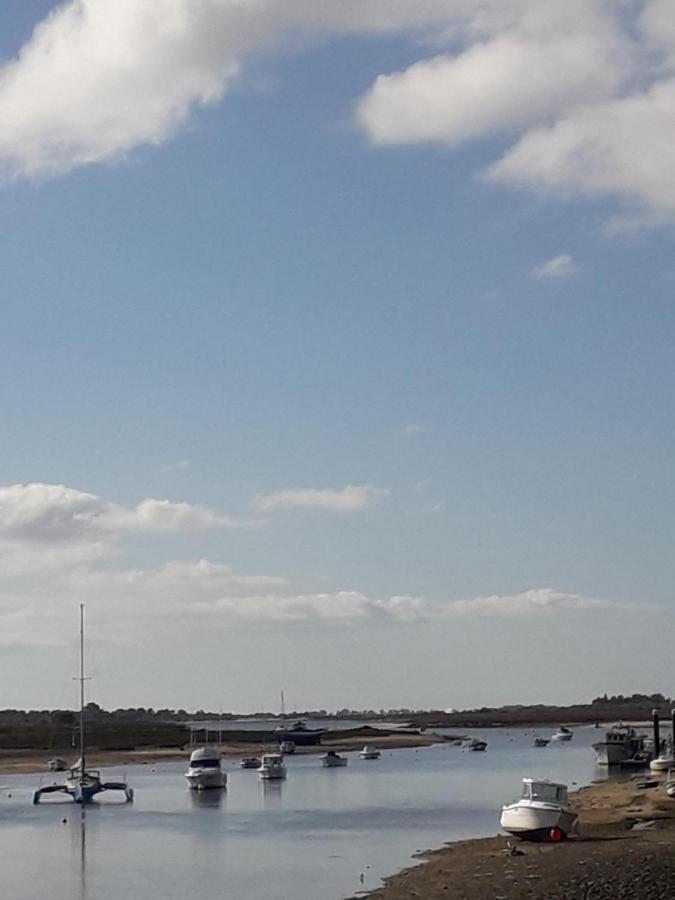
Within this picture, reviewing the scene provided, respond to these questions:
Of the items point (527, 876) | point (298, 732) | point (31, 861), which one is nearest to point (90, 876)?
point (31, 861)

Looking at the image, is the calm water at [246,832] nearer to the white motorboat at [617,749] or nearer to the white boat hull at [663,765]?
the white motorboat at [617,749]

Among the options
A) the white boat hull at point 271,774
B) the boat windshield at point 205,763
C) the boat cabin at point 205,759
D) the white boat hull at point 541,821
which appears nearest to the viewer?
the white boat hull at point 541,821

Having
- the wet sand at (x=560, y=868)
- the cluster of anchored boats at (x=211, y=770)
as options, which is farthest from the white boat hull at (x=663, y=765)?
the wet sand at (x=560, y=868)

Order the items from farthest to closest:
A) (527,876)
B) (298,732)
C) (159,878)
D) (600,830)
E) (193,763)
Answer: (298,732) < (193,763) < (600,830) < (159,878) < (527,876)

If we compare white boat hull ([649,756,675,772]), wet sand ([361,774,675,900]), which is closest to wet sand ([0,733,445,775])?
white boat hull ([649,756,675,772])

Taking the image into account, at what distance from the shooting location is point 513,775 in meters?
111

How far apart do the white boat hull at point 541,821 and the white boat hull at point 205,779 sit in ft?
159

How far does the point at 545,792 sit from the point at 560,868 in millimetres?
9511

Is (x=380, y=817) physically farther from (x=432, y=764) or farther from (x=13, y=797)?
(x=432, y=764)

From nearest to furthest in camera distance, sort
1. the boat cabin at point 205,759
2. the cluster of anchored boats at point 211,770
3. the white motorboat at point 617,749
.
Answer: the cluster of anchored boats at point 211,770 < the boat cabin at point 205,759 < the white motorboat at point 617,749

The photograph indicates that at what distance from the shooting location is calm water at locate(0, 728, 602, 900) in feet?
156

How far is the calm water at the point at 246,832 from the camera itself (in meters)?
47.4

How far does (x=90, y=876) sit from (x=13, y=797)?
47544 millimetres

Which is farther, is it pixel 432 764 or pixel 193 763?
pixel 432 764
